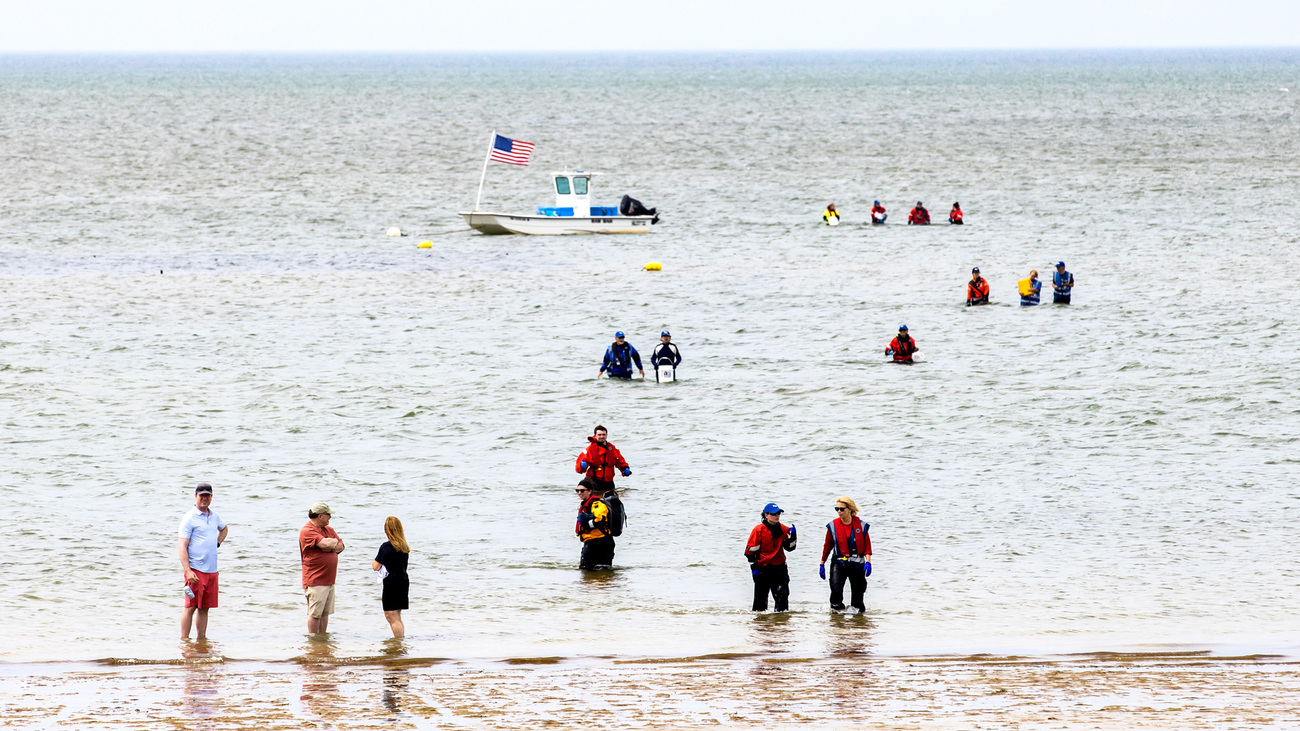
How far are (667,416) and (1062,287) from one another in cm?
1477

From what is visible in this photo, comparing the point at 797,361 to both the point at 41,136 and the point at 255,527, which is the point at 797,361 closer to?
the point at 255,527

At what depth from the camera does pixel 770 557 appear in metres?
16.4

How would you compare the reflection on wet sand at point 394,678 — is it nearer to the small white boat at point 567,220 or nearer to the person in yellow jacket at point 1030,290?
the person in yellow jacket at point 1030,290

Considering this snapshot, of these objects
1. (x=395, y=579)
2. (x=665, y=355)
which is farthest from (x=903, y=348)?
(x=395, y=579)

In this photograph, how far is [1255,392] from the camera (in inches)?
1129

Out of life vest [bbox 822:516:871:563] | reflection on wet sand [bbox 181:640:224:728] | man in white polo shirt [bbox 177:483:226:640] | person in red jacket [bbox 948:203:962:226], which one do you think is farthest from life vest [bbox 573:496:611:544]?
person in red jacket [bbox 948:203:962:226]

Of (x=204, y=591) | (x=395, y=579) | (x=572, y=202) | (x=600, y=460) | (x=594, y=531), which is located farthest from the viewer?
(x=572, y=202)

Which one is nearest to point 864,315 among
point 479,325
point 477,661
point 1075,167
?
point 479,325

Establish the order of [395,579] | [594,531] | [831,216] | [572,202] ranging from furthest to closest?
→ 1. [831,216]
2. [572,202]
3. [594,531]
4. [395,579]

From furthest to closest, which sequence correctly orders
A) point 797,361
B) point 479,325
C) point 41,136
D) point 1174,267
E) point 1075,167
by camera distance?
point 41,136 < point 1075,167 < point 1174,267 < point 479,325 < point 797,361

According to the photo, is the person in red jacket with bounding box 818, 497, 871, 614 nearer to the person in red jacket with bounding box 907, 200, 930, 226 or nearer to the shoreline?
the shoreline

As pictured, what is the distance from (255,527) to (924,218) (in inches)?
1528

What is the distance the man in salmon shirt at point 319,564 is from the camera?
14.9m

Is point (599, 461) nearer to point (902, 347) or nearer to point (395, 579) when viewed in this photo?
point (395, 579)
